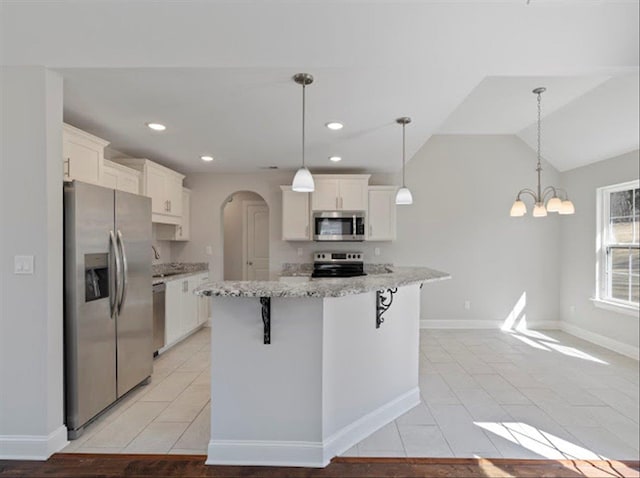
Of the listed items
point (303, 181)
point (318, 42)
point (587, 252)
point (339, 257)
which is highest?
point (318, 42)

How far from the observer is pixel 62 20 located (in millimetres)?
2076

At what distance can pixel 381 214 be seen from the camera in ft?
15.9

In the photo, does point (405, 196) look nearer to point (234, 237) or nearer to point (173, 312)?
point (173, 312)

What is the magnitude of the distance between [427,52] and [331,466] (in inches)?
101

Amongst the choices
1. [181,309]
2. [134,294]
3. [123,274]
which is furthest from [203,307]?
[123,274]

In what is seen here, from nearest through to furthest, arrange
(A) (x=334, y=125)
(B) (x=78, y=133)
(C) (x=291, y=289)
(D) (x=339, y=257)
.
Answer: (C) (x=291, y=289)
(B) (x=78, y=133)
(A) (x=334, y=125)
(D) (x=339, y=257)

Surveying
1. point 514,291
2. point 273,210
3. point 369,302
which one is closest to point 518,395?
point 369,302

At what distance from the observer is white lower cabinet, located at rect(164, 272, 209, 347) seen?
3.91 metres

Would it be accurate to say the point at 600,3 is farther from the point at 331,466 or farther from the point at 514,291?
the point at 514,291

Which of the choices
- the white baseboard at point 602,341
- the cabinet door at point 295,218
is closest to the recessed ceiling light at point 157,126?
the cabinet door at point 295,218

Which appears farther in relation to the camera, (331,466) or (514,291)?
(514,291)

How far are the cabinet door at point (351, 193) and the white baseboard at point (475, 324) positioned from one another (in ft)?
6.83

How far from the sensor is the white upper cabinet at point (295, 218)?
16.0 feet

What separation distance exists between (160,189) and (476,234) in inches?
176
